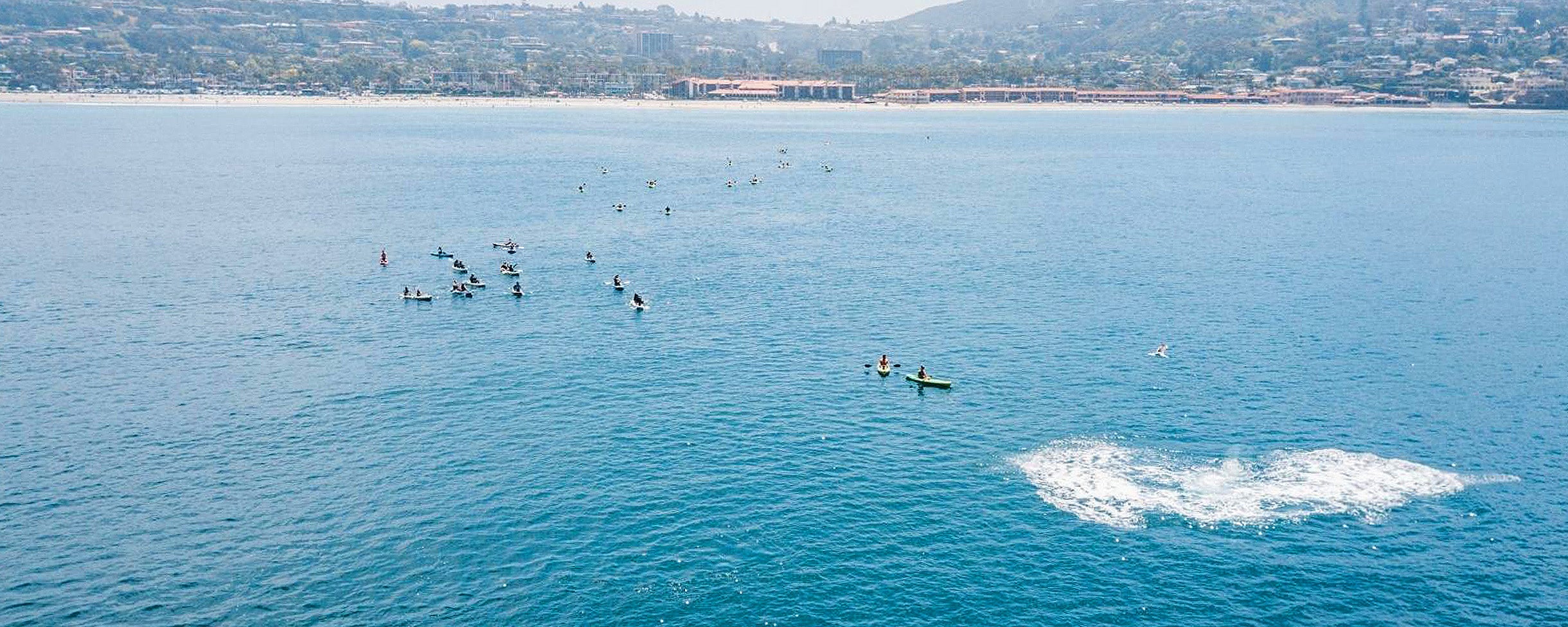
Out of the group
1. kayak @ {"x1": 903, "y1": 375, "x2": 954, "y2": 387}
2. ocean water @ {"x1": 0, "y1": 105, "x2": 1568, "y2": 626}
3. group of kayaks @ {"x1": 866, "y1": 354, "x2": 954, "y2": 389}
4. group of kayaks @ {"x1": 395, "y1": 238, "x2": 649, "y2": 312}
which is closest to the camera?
ocean water @ {"x1": 0, "y1": 105, "x2": 1568, "y2": 626}

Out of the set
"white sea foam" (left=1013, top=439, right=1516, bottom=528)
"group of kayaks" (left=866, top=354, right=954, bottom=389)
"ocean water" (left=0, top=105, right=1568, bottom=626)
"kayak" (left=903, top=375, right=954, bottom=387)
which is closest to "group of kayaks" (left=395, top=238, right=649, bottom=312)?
"ocean water" (left=0, top=105, right=1568, bottom=626)

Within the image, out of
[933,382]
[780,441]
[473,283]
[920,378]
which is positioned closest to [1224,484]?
[933,382]

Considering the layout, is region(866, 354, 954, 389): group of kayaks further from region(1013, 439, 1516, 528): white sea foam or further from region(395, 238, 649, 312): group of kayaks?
region(395, 238, 649, 312): group of kayaks

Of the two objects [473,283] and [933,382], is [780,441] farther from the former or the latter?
[473,283]

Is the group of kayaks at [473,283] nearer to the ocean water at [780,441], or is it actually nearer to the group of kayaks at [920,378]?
the ocean water at [780,441]

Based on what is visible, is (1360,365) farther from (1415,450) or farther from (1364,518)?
(1364,518)

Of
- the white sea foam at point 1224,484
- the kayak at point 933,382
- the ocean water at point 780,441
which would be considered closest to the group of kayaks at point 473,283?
the ocean water at point 780,441
